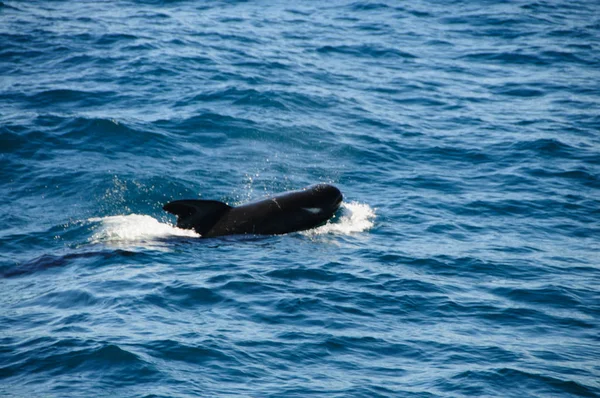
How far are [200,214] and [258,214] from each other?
3.94 ft

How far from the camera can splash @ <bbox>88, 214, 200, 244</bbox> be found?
15.7 m

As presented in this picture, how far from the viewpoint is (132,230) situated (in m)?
16.1

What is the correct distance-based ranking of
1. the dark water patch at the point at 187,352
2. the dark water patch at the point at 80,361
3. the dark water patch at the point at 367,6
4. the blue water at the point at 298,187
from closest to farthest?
1. the dark water patch at the point at 80,361
2. the dark water patch at the point at 187,352
3. the blue water at the point at 298,187
4. the dark water patch at the point at 367,6

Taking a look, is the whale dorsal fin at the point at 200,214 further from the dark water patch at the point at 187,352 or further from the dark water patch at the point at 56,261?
the dark water patch at the point at 187,352

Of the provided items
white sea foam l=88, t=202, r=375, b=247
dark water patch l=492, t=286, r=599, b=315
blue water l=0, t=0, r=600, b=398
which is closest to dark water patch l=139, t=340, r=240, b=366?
blue water l=0, t=0, r=600, b=398

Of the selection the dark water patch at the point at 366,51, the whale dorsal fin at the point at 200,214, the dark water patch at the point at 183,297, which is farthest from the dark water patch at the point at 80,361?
the dark water patch at the point at 366,51

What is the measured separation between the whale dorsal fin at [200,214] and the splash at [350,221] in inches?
76.1

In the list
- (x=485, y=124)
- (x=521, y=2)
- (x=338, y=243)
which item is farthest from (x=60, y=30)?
(x=521, y=2)

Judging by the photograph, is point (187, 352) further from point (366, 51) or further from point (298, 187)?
point (366, 51)

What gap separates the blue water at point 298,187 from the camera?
11320 millimetres

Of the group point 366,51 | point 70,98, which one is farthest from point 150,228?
point 366,51

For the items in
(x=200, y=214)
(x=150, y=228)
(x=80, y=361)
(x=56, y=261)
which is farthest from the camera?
(x=150, y=228)

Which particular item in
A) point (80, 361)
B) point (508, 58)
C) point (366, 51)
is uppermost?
point (366, 51)

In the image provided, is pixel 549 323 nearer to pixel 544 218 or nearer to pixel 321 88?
pixel 544 218
